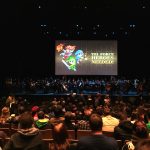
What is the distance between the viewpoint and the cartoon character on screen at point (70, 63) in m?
20.1

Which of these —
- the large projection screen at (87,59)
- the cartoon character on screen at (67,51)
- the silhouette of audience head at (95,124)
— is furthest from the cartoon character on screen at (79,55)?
the silhouette of audience head at (95,124)

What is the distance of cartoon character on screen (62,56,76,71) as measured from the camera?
20.1 m

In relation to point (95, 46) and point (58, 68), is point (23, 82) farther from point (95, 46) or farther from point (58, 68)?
point (95, 46)

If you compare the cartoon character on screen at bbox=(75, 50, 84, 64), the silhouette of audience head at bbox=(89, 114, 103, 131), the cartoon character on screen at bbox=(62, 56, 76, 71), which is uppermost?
the cartoon character on screen at bbox=(75, 50, 84, 64)

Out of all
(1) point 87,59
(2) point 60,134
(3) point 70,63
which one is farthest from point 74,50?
(2) point 60,134

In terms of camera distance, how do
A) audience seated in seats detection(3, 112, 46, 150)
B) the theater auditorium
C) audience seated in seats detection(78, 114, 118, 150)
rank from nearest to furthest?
audience seated in seats detection(78, 114, 118, 150) → audience seated in seats detection(3, 112, 46, 150) → the theater auditorium

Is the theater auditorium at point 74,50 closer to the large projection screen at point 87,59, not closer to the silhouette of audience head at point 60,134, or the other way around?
the large projection screen at point 87,59

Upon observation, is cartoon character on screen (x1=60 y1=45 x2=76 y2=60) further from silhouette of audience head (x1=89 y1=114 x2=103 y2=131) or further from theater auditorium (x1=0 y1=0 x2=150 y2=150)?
silhouette of audience head (x1=89 y1=114 x2=103 y2=131)

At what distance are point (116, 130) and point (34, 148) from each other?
1.79 m

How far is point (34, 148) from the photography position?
305 cm

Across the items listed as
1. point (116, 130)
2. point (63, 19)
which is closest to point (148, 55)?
point (63, 19)

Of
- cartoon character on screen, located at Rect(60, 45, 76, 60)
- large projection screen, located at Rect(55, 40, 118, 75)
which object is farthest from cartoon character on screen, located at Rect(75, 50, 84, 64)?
cartoon character on screen, located at Rect(60, 45, 76, 60)

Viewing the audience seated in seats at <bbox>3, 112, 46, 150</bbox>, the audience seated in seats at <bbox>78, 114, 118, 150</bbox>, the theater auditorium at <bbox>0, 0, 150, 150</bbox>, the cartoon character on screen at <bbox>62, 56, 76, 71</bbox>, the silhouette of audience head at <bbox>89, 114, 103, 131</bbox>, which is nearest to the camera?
the audience seated in seats at <bbox>78, 114, 118, 150</bbox>

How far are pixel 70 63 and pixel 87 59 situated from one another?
3.74ft
